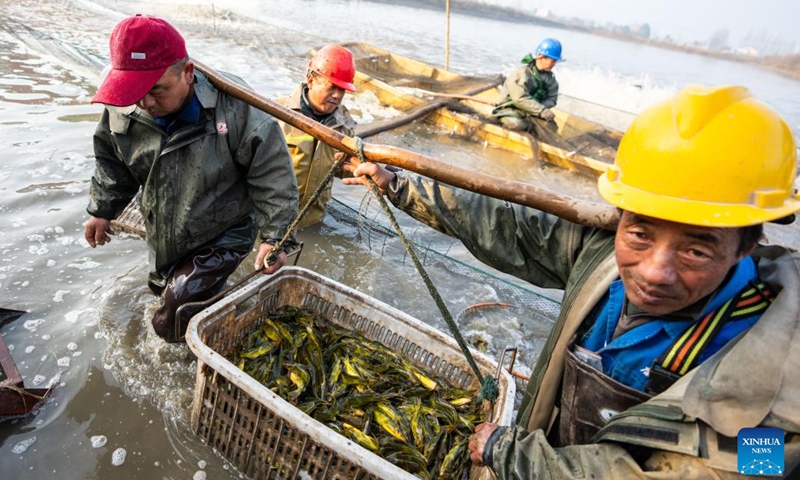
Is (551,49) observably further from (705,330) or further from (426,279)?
(705,330)

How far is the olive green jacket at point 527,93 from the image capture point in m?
9.52

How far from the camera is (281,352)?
3082 millimetres

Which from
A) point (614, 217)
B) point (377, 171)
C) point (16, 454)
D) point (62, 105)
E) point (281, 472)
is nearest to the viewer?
point (614, 217)

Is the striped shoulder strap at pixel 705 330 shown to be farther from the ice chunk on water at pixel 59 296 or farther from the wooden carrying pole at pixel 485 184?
the ice chunk on water at pixel 59 296

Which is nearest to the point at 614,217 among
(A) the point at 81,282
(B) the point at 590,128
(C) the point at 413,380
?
(C) the point at 413,380

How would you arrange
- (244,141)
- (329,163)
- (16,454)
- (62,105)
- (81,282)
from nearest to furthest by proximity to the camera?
(16,454) → (244,141) → (81,282) → (329,163) → (62,105)

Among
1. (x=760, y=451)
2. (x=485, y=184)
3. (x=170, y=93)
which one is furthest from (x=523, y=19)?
(x=760, y=451)

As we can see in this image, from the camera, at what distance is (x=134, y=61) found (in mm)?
2469

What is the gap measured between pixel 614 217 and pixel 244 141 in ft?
7.31

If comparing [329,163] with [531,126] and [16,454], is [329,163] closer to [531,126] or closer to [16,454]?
[16,454]

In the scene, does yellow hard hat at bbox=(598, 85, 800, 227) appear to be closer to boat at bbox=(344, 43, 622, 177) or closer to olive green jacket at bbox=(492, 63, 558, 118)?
boat at bbox=(344, 43, 622, 177)

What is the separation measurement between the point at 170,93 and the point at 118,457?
2.17 m

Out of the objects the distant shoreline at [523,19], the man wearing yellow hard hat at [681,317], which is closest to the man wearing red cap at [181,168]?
the man wearing yellow hard hat at [681,317]

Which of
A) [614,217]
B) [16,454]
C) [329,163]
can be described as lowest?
[16,454]
